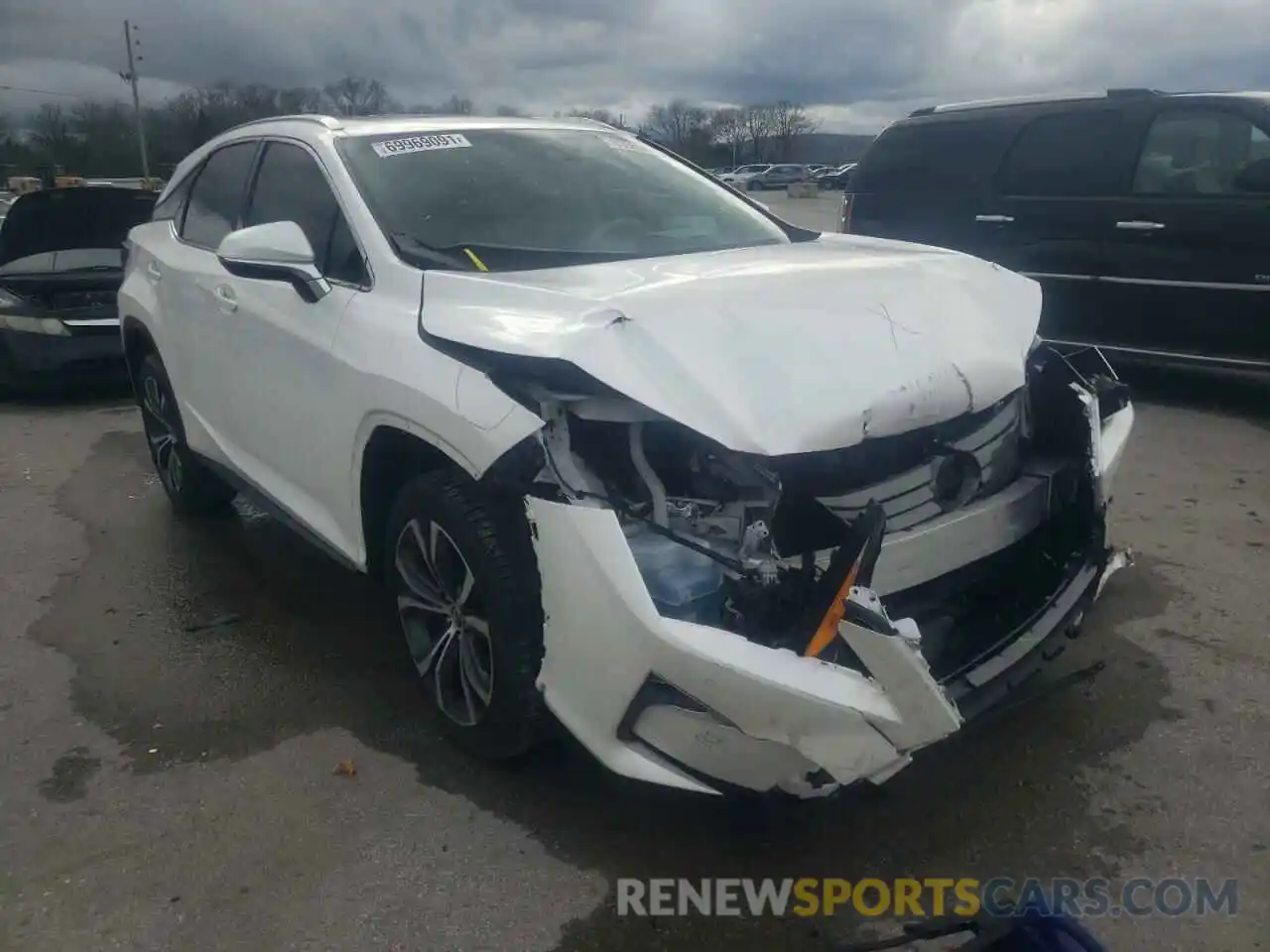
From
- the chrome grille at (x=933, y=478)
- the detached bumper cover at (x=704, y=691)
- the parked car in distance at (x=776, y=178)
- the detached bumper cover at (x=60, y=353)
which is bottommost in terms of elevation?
the parked car in distance at (x=776, y=178)

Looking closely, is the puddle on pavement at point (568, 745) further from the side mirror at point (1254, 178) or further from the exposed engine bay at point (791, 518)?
the side mirror at point (1254, 178)

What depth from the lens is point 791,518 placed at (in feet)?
8.24

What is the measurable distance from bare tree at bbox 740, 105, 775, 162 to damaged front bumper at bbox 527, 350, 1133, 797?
7266 cm

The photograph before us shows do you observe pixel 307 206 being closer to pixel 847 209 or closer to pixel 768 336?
pixel 768 336

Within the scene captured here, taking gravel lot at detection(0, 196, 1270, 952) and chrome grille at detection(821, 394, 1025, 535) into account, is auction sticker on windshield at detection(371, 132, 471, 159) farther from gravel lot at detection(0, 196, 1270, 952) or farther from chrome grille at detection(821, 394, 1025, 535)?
chrome grille at detection(821, 394, 1025, 535)

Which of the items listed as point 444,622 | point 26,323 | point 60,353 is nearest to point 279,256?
point 444,622

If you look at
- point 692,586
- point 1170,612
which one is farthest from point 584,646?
point 1170,612

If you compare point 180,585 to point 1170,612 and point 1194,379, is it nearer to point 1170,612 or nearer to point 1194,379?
point 1170,612

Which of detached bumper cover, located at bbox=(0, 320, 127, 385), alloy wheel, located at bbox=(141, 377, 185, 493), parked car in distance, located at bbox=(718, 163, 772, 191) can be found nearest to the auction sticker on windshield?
alloy wheel, located at bbox=(141, 377, 185, 493)

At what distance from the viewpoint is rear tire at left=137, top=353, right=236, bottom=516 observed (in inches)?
195

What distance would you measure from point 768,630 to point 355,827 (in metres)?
1.28

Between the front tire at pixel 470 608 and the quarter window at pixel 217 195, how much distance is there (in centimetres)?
198

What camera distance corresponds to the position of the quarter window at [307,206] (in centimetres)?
339

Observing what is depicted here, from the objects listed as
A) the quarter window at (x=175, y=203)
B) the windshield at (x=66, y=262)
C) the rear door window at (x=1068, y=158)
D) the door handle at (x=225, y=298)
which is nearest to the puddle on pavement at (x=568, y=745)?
the door handle at (x=225, y=298)
